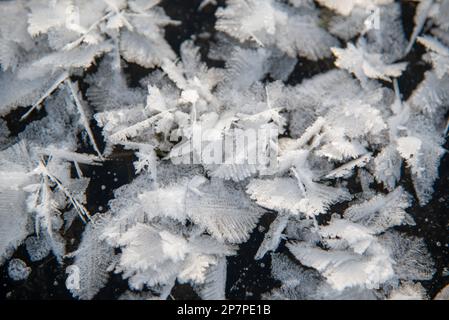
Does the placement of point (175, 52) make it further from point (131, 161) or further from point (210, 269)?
point (210, 269)

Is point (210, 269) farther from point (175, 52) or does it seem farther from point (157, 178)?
point (175, 52)

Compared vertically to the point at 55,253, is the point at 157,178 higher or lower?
higher

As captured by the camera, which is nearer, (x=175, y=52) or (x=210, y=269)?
(x=210, y=269)

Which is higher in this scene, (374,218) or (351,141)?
(351,141)
